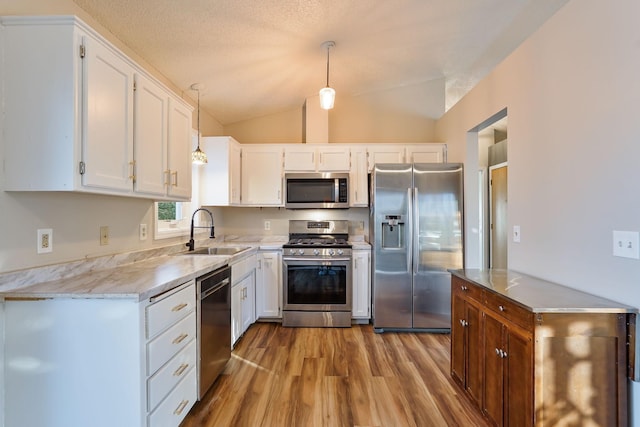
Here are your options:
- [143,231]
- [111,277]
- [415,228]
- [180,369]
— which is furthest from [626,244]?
[143,231]

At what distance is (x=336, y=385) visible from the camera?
2150 mm

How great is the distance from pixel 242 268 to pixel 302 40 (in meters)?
2.13

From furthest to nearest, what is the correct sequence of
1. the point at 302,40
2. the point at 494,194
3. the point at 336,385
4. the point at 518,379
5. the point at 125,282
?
1. the point at 494,194
2. the point at 302,40
3. the point at 336,385
4. the point at 125,282
5. the point at 518,379

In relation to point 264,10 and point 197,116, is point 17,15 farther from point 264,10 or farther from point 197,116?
point 197,116

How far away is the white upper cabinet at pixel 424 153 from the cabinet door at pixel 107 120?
9.44 ft

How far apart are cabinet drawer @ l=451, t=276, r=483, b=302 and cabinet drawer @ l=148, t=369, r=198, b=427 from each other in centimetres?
181

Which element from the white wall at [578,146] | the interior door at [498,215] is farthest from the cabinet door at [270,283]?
the interior door at [498,215]

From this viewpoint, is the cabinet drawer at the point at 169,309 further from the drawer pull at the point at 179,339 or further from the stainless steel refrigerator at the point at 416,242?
the stainless steel refrigerator at the point at 416,242

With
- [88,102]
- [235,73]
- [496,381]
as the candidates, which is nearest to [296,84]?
[235,73]

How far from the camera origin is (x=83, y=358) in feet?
4.31

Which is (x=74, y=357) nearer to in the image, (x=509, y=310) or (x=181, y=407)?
(x=181, y=407)

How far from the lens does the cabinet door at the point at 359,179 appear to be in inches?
140

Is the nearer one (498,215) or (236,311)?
(236,311)

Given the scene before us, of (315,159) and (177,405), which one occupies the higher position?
(315,159)
